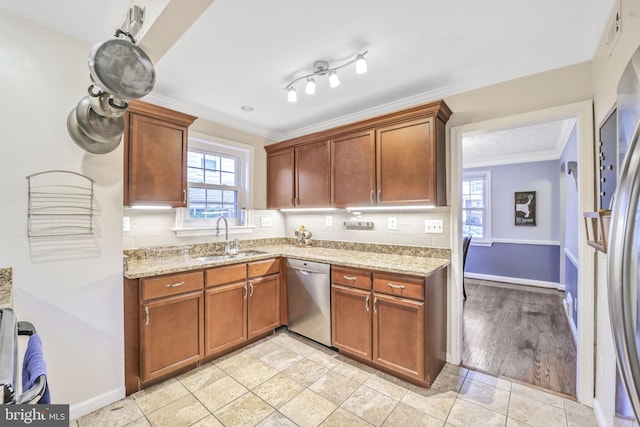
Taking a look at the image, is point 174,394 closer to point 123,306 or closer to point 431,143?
point 123,306

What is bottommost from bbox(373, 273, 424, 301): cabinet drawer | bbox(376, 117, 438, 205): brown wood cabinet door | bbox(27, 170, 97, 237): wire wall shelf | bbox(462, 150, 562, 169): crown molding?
bbox(373, 273, 424, 301): cabinet drawer

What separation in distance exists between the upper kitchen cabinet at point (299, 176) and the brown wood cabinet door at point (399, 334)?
1.23 m

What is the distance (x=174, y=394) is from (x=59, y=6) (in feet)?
8.23

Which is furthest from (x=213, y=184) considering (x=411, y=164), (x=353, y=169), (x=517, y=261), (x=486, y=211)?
(x=517, y=261)

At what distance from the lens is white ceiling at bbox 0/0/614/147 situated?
5.05ft

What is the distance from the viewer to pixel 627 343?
1.93 feet

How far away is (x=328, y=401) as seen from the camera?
192 cm

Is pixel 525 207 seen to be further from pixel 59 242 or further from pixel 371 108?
pixel 59 242

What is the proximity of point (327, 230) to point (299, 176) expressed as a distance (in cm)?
73

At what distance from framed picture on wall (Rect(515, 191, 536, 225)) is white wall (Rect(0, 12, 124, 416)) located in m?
6.05

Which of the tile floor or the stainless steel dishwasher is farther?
the stainless steel dishwasher

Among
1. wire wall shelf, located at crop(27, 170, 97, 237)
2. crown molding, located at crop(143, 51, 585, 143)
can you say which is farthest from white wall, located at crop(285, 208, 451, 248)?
wire wall shelf, located at crop(27, 170, 97, 237)

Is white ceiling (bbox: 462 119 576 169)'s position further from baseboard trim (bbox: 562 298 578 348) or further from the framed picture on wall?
baseboard trim (bbox: 562 298 578 348)

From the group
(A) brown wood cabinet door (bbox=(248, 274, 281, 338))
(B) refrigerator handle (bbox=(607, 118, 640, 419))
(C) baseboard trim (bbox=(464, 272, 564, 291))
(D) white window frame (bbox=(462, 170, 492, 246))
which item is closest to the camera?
(B) refrigerator handle (bbox=(607, 118, 640, 419))
